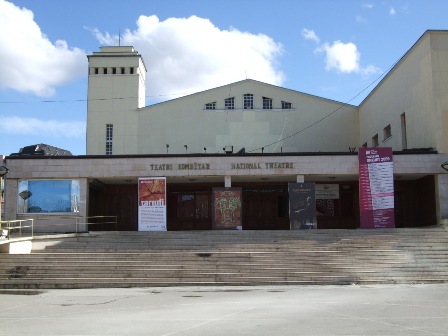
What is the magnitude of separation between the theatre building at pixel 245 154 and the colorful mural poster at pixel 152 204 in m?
0.11

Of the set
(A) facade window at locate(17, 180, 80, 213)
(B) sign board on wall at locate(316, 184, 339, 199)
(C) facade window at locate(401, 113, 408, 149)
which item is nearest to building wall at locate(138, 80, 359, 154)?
(B) sign board on wall at locate(316, 184, 339, 199)

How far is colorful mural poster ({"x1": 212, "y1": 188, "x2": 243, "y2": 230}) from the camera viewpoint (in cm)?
2684

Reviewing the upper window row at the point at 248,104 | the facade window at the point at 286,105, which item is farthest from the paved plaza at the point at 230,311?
the facade window at the point at 286,105

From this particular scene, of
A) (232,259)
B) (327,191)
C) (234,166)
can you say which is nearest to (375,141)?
(327,191)

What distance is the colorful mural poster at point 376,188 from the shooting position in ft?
87.0

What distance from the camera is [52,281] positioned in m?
18.6

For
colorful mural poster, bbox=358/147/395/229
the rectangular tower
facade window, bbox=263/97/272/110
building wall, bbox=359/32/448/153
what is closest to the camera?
colorful mural poster, bbox=358/147/395/229

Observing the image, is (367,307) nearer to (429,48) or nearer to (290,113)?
(429,48)

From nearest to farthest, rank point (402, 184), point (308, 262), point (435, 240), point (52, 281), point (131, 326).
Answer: point (131, 326) → point (52, 281) → point (308, 262) → point (435, 240) → point (402, 184)

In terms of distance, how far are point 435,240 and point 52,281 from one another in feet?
49.8

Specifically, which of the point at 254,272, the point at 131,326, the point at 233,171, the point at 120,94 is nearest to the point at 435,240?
the point at 254,272

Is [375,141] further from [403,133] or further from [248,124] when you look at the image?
[248,124]

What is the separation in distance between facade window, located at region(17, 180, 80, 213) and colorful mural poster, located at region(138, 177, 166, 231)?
332 cm

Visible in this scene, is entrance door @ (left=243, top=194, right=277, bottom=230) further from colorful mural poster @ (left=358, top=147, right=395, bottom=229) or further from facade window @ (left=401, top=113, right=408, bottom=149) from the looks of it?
facade window @ (left=401, top=113, right=408, bottom=149)
